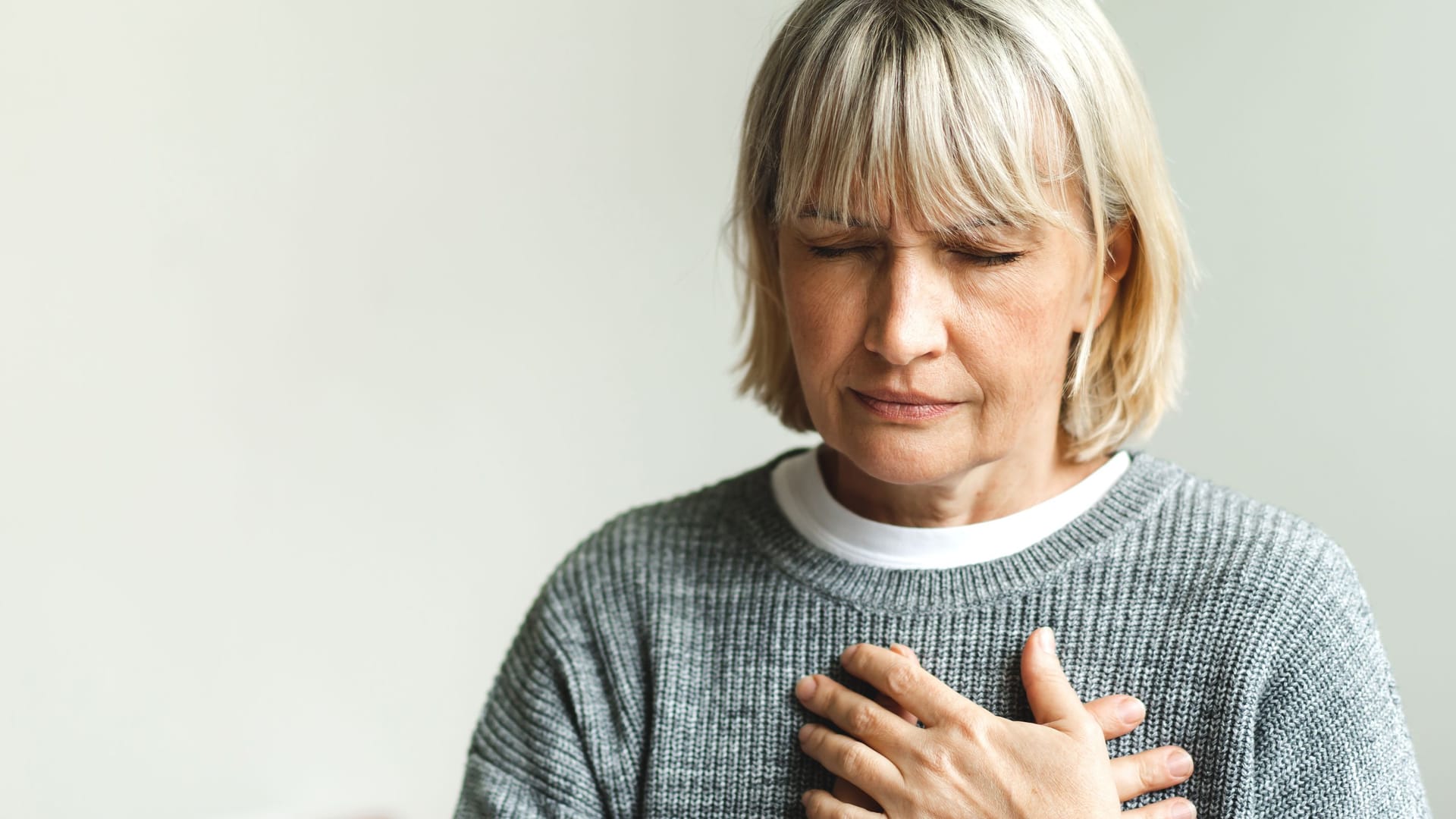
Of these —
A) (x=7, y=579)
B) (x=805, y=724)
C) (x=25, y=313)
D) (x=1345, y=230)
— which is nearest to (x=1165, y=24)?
(x=1345, y=230)

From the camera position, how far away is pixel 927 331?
1.15 meters

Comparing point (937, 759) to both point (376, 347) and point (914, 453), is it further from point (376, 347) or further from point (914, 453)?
point (376, 347)

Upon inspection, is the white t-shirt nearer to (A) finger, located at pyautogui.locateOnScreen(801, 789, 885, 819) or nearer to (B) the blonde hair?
(B) the blonde hair

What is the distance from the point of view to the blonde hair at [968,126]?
1.12m

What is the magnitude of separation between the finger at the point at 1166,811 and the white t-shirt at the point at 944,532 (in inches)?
10.6

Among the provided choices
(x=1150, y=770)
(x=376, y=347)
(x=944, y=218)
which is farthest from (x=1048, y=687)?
(x=376, y=347)

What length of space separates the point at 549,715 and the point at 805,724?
27 cm

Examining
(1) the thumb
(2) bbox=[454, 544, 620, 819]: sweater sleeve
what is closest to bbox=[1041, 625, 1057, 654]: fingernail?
(1) the thumb

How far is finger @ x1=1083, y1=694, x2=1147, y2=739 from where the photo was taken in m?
1.20

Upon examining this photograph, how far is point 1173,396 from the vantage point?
1389mm

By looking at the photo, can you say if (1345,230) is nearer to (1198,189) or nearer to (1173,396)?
(1198,189)

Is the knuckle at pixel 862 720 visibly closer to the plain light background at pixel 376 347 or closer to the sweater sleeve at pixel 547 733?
the sweater sleeve at pixel 547 733

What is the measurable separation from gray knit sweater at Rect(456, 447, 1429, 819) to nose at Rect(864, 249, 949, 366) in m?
0.27

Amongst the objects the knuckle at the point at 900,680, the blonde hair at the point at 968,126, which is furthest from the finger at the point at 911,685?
the blonde hair at the point at 968,126
